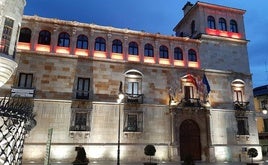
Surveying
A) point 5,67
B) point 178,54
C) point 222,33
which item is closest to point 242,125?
point 178,54

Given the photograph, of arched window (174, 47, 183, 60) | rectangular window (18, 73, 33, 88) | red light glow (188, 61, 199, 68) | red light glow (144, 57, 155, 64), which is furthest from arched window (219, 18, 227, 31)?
rectangular window (18, 73, 33, 88)

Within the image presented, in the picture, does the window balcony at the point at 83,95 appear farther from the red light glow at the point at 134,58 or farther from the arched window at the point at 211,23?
the arched window at the point at 211,23

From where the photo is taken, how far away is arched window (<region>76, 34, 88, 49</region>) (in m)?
25.7

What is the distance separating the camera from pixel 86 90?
80.1 ft

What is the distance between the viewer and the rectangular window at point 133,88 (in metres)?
25.8

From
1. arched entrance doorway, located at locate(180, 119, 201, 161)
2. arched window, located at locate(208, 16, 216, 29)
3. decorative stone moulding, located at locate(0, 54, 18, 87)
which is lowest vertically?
arched entrance doorway, located at locate(180, 119, 201, 161)

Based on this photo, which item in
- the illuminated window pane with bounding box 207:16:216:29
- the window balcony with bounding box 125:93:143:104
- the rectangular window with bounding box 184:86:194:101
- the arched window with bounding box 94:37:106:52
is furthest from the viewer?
the illuminated window pane with bounding box 207:16:216:29

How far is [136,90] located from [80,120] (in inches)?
267

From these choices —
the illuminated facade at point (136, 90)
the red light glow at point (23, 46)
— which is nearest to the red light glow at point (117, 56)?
the illuminated facade at point (136, 90)

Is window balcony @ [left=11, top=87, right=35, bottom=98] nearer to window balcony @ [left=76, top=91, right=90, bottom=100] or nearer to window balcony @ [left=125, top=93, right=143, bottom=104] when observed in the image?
window balcony @ [left=76, top=91, right=90, bottom=100]

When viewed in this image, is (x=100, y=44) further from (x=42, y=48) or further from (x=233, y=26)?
(x=233, y=26)

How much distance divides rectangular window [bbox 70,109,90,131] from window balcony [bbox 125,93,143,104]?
4.42 meters

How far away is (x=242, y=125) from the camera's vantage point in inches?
1098

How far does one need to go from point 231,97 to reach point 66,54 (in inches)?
769
